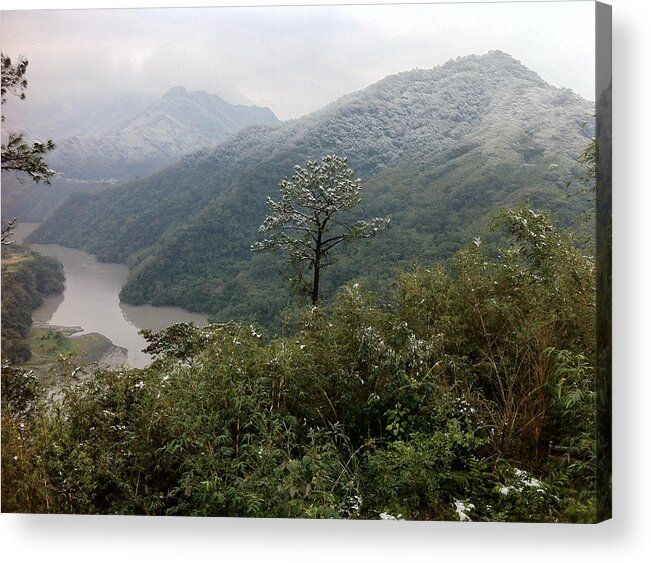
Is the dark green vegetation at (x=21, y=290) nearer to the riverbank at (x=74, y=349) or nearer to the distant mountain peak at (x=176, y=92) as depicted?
the riverbank at (x=74, y=349)

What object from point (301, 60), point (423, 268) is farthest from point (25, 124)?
point (423, 268)

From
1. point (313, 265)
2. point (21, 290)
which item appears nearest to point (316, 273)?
point (313, 265)

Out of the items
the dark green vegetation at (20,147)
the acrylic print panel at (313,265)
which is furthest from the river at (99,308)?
the dark green vegetation at (20,147)

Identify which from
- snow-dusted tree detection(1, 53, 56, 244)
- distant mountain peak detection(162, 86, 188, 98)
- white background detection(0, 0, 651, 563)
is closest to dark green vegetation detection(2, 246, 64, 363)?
snow-dusted tree detection(1, 53, 56, 244)

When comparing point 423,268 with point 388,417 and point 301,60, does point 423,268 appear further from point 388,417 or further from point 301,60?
point 301,60

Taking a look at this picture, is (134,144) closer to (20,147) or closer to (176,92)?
(176,92)

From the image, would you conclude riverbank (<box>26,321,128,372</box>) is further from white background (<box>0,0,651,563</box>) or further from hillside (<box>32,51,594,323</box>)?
white background (<box>0,0,651,563</box>)

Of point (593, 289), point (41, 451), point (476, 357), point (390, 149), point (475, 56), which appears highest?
point (475, 56)
